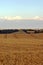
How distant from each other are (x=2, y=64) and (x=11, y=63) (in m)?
0.68

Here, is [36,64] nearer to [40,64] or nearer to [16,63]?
[40,64]

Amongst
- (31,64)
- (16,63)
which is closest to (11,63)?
(16,63)

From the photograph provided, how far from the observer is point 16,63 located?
14336 mm

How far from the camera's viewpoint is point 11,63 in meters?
14.3

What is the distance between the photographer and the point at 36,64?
14.3m

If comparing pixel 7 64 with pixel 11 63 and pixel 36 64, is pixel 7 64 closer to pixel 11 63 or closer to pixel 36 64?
pixel 11 63

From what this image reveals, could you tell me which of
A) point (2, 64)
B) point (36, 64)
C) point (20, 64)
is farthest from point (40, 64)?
point (2, 64)

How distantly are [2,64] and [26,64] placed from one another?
143cm

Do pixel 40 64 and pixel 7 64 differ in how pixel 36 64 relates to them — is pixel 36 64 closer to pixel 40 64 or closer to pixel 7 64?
pixel 40 64

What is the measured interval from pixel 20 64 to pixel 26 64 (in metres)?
0.44

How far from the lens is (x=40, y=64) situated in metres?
14.1

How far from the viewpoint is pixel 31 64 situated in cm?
1416

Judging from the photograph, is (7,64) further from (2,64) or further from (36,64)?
(36,64)

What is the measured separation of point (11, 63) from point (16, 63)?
307mm
